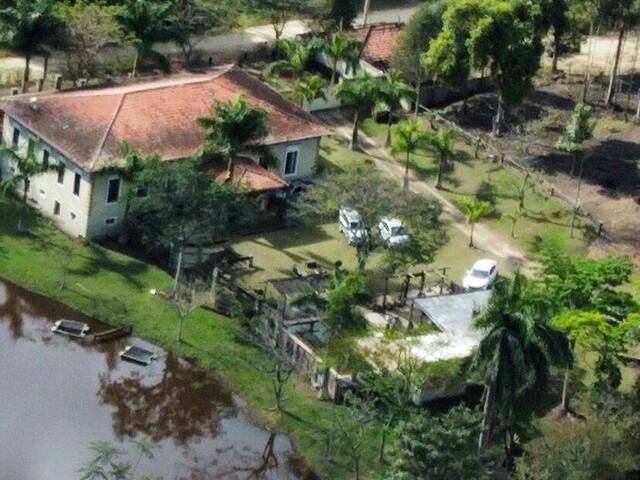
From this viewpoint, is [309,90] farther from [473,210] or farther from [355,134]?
[473,210]

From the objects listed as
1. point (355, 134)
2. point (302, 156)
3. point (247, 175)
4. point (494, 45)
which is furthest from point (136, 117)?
point (494, 45)

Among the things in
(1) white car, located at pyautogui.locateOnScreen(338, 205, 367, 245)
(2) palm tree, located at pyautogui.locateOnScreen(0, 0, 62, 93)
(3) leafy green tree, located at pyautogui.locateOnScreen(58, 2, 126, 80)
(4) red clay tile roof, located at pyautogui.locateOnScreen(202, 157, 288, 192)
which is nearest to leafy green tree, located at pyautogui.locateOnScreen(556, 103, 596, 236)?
(1) white car, located at pyautogui.locateOnScreen(338, 205, 367, 245)

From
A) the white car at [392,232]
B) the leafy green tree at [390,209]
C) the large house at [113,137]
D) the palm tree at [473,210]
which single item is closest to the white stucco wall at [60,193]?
the large house at [113,137]

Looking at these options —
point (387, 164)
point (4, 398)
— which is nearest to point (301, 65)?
point (387, 164)

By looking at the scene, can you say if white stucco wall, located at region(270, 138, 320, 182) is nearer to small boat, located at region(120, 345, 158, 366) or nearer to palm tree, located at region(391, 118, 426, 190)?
palm tree, located at region(391, 118, 426, 190)

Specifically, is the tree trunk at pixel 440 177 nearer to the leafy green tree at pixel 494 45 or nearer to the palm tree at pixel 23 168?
the leafy green tree at pixel 494 45

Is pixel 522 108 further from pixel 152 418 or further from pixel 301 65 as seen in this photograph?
pixel 152 418
